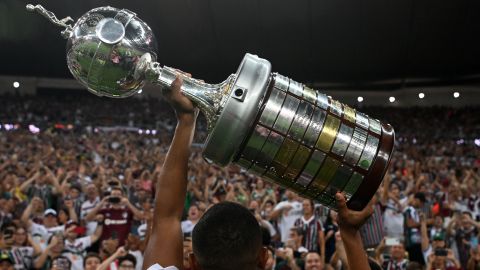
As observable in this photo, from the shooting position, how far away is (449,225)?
7090 millimetres

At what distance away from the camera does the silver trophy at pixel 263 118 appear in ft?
5.94

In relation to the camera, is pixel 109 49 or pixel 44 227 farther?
pixel 44 227

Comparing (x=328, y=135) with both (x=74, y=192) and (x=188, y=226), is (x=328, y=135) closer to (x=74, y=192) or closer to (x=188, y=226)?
(x=188, y=226)

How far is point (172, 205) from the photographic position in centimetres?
165

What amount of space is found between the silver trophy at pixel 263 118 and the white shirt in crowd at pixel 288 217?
4.96 meters

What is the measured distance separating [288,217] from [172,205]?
538 cm

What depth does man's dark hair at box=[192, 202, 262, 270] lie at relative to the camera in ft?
4.59

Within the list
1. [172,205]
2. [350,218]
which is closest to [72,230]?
[172,205]

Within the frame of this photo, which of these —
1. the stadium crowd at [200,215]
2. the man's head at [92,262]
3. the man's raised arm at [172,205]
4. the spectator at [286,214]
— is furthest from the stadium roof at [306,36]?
the man's raised arm at [172,205]

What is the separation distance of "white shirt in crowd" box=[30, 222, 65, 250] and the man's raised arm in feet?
17.2

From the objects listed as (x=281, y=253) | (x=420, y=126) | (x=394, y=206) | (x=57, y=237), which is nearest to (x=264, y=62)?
(x=281, y=253)

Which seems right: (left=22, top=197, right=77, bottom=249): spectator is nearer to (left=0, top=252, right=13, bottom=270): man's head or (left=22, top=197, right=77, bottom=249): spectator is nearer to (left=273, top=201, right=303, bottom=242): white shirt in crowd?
(left=0, top=252, right=13, bottom=270): man's head

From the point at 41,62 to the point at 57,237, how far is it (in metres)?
20.1

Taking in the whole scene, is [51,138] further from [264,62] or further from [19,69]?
[264,62]
